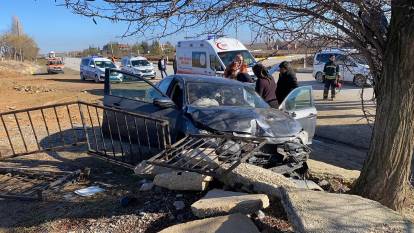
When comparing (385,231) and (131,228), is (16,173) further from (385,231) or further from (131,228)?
(385,231)

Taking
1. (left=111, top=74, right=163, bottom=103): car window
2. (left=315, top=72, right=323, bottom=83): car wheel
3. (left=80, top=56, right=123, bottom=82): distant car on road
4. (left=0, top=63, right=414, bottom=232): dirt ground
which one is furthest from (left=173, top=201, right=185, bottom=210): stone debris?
(left=80, top=56, right=123, bottom=82): distant car on road

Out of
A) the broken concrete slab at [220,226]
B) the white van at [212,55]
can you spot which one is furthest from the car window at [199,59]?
the broken concrete slab at [220,226]

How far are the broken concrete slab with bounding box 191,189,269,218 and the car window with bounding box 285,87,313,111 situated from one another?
3.44m

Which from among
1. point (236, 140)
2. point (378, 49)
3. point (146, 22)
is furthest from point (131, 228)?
point (378, 49)

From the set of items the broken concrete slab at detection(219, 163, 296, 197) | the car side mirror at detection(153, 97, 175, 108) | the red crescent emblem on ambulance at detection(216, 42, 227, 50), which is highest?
the red crescent emblem on ambulance at detection(216, 42, 227, 50)

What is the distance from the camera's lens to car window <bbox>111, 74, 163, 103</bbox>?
22.4ft

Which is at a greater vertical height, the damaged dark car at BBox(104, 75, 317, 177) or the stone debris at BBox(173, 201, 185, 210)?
the damaged dark car at BBox(104, 75, 317, 177)

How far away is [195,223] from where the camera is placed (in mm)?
4074

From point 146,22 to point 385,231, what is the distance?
8.64ft

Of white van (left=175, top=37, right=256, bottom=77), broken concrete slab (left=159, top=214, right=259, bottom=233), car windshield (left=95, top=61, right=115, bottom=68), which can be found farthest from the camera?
car windshield (left=95, top=61, right=115, bottom=68)

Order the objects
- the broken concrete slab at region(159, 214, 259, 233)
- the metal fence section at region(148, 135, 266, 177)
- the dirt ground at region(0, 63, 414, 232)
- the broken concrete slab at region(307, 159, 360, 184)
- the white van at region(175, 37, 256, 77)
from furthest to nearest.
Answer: the white van at region(175, 37, 256, 77), the broken concrete slab at region(307, 159, 360, 184), the metal fence section at region(148, 135, 266, 177), the dirt ground at region(0, 63, 414, 232), the broken concrete slab at region(159, 214, 259, 233)

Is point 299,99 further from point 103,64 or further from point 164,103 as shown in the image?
point 103,64

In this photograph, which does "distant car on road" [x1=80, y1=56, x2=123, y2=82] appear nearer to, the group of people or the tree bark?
the group of people

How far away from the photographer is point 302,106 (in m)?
7.77
